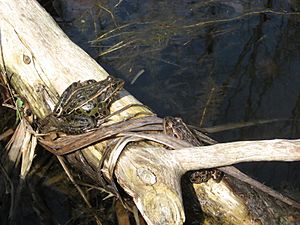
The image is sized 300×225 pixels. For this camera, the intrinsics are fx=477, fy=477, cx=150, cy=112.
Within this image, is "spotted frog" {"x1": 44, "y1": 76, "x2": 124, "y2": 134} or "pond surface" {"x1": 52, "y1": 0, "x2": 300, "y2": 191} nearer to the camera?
"spotted frog" {"x1": 44, "y1": 76, "x2": 124, "y2": 134}

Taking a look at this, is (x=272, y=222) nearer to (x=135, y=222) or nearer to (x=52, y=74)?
(x=135, y=222)

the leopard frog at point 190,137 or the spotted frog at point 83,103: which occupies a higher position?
the spotted frog at point 83,103

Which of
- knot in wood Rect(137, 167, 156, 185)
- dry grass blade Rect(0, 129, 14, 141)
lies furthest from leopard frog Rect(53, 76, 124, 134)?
dry grass blade Rect(0, 129, 14, 141)

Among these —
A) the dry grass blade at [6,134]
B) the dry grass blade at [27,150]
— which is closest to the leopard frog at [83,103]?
the dry grass blade at [27,150]

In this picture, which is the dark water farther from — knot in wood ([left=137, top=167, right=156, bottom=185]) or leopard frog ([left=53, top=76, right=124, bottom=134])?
knot in wood ([left=137, top=167, right=156, bottom=185])

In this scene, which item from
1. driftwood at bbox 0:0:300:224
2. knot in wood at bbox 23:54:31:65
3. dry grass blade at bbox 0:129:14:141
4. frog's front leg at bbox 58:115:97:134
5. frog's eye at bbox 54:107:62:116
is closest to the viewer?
driftwood at bbox 0:0:300:224

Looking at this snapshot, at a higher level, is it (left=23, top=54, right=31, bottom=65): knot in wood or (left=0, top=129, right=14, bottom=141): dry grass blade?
(left=23, top=54, right=31, bottom=65): knot in wood

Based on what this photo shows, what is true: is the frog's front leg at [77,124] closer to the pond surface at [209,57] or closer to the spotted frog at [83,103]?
the spotted frog at [83,103]
